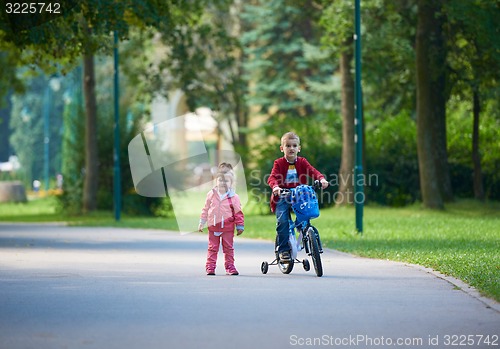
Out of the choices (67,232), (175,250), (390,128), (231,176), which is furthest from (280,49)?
(231,176)

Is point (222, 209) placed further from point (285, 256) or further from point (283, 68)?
point (283, 68)

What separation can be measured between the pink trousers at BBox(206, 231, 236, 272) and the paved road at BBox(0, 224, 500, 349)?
0.22 meters

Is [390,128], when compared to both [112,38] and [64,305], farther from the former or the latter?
[64,305]

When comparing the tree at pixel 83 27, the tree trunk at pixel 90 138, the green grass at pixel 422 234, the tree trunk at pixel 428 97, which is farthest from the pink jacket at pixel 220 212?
the tree trunk at pixel 90 138

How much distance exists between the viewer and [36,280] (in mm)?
16281

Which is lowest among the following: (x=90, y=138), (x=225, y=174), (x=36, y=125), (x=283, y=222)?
(x=283, y=222)

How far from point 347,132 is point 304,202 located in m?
27.8

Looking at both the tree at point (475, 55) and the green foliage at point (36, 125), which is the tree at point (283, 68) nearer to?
the tree at point (475, 55)

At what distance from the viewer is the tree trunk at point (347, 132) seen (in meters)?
43.7

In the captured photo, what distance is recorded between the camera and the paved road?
10.5 metres

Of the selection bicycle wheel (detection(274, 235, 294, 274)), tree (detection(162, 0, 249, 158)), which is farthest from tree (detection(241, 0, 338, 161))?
bicycle wheel (detection(274, 235, 294, 274))

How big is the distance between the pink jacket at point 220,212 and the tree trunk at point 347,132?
2713 centimetres

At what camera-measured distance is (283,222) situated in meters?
16.6

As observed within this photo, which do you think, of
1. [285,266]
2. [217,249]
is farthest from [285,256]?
[217,249]
